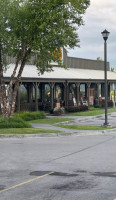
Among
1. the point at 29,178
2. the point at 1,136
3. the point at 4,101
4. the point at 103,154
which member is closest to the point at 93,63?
the point at 4,101

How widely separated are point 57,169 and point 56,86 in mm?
35583

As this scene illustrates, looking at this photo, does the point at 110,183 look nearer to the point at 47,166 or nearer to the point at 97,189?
the point at 97,189

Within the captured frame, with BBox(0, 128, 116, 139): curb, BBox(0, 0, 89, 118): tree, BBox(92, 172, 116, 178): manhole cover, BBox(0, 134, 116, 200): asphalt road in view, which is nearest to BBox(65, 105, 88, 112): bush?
BBox(0, 0, 89, 118): tree

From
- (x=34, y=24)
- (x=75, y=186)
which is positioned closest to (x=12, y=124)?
(x=34, y=24)

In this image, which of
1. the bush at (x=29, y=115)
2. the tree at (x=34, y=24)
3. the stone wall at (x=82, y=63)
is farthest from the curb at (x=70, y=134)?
the stone wall at (x=82, y=63)

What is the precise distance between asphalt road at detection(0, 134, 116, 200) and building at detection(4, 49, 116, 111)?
12.7 meters

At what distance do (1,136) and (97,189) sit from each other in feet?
36.6

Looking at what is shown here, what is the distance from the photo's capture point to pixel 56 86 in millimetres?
47469

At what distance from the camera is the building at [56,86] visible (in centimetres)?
3619

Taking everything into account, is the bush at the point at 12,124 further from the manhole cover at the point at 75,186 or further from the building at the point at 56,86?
the manhole cover at the point at 75,186

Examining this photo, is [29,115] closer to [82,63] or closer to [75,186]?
[75,186]

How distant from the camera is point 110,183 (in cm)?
1015

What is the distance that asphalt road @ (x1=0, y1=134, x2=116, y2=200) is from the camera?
30.0ft

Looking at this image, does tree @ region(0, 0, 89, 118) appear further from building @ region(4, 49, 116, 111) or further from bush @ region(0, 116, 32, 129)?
building @ region(4, 49, 116, 111)
